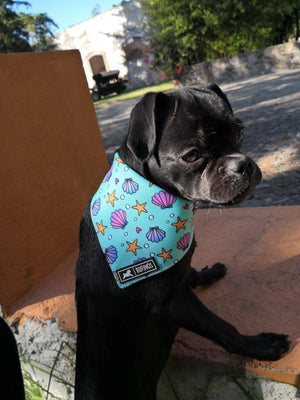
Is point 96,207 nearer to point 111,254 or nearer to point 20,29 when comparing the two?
point 111,254

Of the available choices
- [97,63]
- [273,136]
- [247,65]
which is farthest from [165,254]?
[97,63]

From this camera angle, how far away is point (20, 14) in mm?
26703

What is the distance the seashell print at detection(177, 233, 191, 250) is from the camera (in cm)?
165

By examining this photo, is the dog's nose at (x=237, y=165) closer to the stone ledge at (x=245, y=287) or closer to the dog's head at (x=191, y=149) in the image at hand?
the dog's head at (x=191, y=149)

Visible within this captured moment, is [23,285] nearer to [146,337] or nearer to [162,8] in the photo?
[146,337]

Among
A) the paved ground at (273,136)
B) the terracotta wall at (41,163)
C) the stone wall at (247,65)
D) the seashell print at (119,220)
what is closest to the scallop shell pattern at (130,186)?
the seashell print at (119,220)

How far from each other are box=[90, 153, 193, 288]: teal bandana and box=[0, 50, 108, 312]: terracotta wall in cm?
131

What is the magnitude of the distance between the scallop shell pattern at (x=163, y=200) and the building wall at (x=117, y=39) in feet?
90.5

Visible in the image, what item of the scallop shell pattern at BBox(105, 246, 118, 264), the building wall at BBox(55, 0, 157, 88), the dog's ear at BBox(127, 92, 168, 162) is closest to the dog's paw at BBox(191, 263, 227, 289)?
the scallop shell pattern at BBox(105, 246, 118, 264)

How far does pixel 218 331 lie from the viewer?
62.9 inches

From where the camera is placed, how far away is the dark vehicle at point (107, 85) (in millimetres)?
25675

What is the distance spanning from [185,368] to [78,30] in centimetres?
3209

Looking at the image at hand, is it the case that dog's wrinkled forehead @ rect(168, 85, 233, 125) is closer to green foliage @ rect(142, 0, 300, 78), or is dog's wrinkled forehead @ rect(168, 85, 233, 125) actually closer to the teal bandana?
the teal bandana

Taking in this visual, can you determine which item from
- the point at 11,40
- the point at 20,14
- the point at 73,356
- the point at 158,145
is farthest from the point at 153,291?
the point at 20,14
